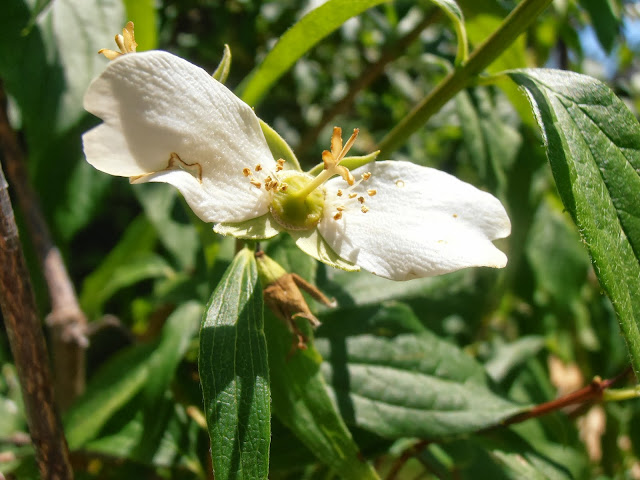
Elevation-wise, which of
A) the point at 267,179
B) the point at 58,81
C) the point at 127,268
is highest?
the point at 267,179

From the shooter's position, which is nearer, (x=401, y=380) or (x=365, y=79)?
(x=401, y=380)

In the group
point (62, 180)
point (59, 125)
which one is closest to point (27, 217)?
point (62, 180)

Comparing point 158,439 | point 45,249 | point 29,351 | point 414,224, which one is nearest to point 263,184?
point 414,224

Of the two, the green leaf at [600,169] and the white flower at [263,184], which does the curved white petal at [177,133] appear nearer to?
the white flower at [263,184]

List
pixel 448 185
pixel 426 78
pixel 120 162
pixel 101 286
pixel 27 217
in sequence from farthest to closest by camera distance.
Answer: pixel 426 78, pixel 101 286, pixel 27 217, pixel 448 185, pixel 120 162

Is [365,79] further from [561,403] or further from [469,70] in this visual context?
[561,403]

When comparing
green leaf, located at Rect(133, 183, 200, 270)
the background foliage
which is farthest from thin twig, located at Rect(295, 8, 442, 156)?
green leaf, located at Rect(133, 183, 200, 270)

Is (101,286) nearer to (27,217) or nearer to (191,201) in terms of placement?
(27,217)
